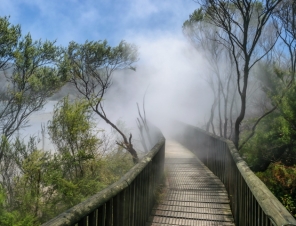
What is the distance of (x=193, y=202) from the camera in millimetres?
6379

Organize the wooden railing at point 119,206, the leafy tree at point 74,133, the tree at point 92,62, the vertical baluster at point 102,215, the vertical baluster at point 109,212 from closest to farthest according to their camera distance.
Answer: the wooden railing at point 119,206
the vertical baluster at point 102,215
the vertical baluster at point 109,212
the leafy tree at point 74,133
the tree at point 92,62

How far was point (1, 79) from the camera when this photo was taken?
630 inches

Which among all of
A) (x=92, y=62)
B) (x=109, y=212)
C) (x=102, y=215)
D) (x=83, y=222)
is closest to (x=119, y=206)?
(x=109, y=212)

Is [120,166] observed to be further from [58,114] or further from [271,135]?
[271,135]

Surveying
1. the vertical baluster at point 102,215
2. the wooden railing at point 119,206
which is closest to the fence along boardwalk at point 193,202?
the wooden railing at point 119,206

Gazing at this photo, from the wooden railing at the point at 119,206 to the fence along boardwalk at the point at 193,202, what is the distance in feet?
1.43

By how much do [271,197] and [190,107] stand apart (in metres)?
55.4

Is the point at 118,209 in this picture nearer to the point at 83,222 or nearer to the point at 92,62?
the point at 83,222

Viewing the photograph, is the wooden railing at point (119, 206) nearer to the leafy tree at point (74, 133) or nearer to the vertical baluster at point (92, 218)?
the vertical baluster at point (92, 218)

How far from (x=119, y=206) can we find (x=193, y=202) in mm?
3343

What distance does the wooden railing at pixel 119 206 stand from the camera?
2.29 m

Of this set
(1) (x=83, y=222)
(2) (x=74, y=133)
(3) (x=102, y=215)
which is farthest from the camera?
(2) (x=74, y=133)

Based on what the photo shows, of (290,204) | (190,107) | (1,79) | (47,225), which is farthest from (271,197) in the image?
(190,107)

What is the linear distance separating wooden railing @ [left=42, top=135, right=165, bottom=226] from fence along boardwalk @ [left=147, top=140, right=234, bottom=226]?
437mm
